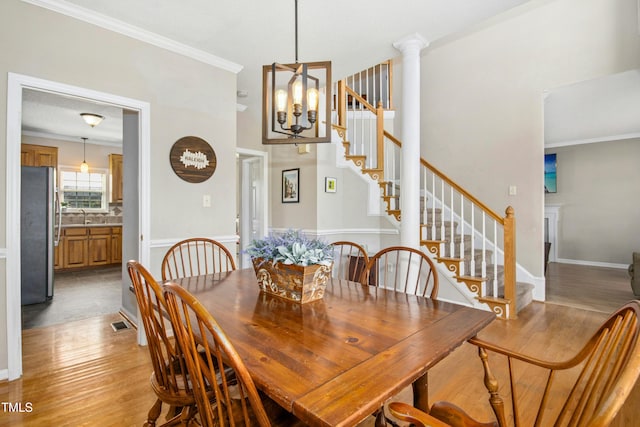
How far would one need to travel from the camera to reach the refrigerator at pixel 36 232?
3.67m

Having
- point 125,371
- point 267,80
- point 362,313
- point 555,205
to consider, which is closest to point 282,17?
point 267,80

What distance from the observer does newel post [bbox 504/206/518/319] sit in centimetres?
331

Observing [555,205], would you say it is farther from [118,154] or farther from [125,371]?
[118,154]

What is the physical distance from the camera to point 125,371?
2.23 metres

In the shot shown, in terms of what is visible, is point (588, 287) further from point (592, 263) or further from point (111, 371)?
point (111, 371)

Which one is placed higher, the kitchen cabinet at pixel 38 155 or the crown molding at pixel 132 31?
the crown molding at pixel 132 31

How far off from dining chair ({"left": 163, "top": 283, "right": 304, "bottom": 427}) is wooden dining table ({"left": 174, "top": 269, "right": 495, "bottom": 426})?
0.22 ft

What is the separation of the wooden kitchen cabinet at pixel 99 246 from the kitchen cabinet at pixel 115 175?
0.75 meters

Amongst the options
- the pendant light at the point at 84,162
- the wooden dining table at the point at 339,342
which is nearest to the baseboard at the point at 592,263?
the wooden dining table at the point at 339,342

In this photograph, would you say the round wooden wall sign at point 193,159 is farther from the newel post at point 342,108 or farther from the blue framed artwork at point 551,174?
the blue framed artwork at point 551,174

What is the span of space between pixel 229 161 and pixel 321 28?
5.01 ft

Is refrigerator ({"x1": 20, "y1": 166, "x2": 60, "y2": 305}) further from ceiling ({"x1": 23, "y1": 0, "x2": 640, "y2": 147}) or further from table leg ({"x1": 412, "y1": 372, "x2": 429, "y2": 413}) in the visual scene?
table leg ({"x1": 412, "y1": 372, "x2": 429, "y2": 413})

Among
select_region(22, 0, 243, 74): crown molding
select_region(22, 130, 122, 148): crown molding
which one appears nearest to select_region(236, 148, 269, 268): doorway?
select_region(22, 0, 243, 74): crown molding

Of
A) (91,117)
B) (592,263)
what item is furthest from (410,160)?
(592,263)
